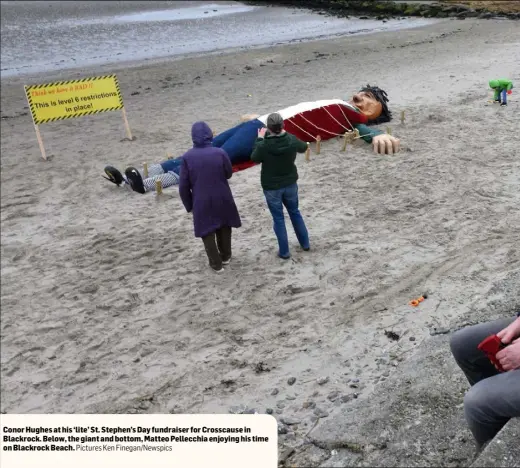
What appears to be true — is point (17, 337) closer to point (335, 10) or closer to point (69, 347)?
point (69, 347)

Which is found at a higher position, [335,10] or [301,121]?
[335,10]

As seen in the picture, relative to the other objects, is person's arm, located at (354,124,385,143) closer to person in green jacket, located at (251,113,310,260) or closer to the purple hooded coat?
person in green jacket, located at (251,113,310,260)

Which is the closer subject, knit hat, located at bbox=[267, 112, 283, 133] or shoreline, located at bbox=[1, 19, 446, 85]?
knit hat, located at bbox=[267, 112, 283, 133]

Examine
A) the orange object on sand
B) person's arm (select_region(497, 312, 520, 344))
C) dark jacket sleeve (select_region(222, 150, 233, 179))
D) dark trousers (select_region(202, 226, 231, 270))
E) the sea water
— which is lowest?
the orange object on sand

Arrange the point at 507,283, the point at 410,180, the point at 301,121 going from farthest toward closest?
1. the point at 301,121
2. the point at 410,180
3. the point at 507,283

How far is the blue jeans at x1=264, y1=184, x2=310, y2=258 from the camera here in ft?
19.5

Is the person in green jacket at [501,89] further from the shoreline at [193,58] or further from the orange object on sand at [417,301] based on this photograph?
the shoreline at [193,58]

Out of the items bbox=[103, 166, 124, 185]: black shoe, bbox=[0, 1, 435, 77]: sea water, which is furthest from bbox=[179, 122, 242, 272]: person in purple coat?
bbox=[0, 1, 435, 77]: sea water

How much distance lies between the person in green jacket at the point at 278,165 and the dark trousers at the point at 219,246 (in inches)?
22.8

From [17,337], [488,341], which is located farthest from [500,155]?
[17,337]

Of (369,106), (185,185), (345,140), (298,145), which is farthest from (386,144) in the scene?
(185,185)

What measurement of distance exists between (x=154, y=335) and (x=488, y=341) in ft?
11.3

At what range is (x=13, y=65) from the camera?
25.2 m

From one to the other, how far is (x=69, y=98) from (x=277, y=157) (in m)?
6.30
